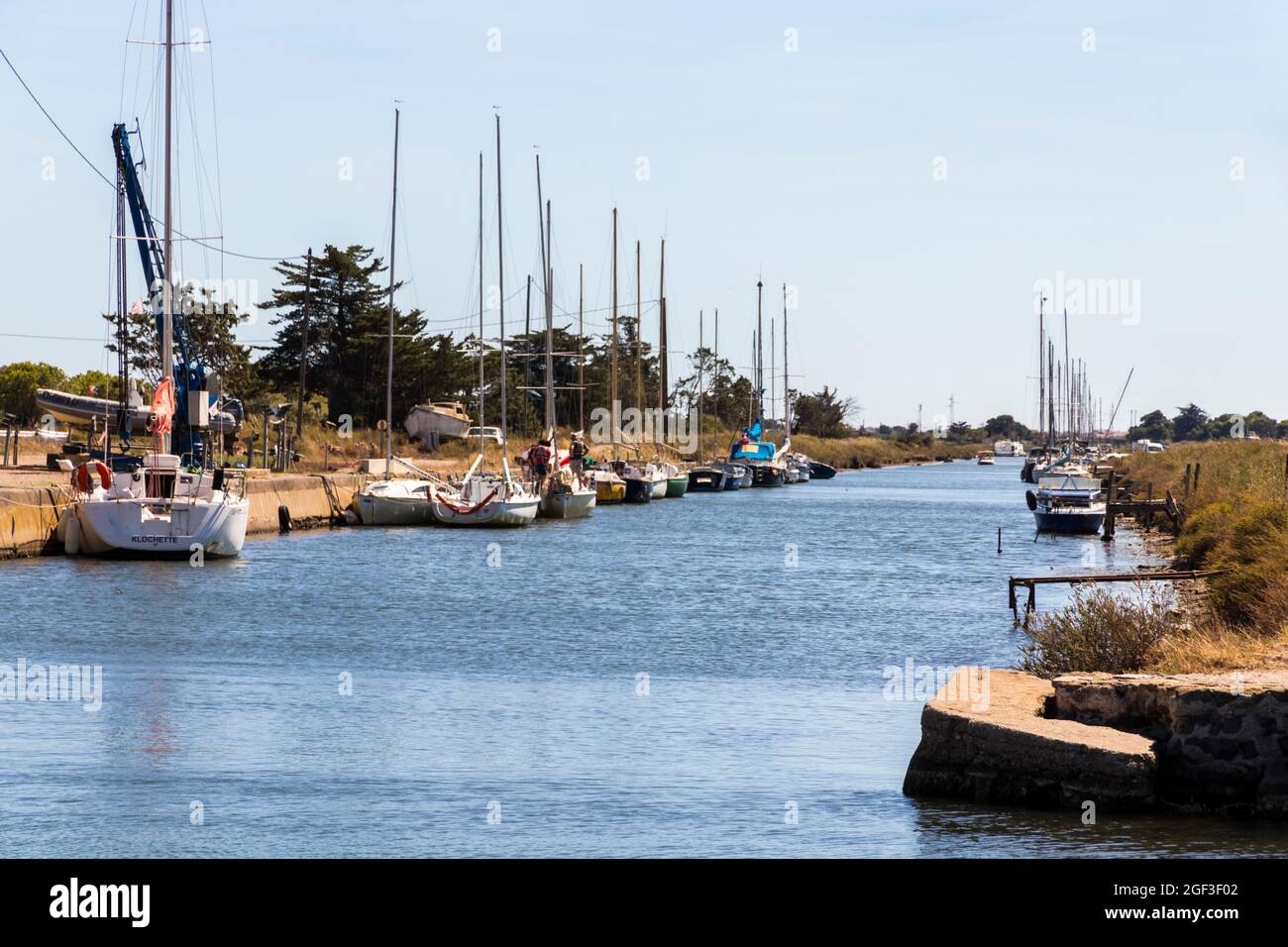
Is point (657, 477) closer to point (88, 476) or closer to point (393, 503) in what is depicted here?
point (393, 503)

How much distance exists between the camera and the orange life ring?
1585 inches

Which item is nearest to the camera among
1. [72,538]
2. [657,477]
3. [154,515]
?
[154,515]

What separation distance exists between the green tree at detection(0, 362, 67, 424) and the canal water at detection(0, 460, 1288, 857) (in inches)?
1722

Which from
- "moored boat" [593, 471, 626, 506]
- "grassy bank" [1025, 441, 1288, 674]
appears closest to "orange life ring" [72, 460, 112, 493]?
"grassy bank" [1025, 441, 1288, 674]

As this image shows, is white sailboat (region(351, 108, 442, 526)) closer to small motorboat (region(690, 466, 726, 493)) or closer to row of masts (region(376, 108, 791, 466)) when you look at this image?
row of masts (region(376, 108, 791, 466))

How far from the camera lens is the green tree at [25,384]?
81.2 metres

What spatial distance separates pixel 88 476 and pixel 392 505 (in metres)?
16.1

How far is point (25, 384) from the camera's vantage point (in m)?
84.9

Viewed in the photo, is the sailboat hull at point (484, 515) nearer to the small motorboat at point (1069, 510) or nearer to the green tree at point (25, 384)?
the small motorboat at point (1069, 510)

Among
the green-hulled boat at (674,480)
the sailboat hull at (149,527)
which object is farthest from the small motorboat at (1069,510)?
the green-hulled boat at (674,480)

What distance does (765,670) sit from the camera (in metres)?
23.1

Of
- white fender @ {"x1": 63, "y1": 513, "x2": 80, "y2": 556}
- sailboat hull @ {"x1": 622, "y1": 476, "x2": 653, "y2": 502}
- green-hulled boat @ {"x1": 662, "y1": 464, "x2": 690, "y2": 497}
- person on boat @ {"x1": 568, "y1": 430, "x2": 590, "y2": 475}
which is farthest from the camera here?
green-hulled boat @ {"x1": 662, "y1": 464, "x2": 690, "y2": 497}

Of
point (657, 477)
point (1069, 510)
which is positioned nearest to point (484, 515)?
point (1069, 510)
